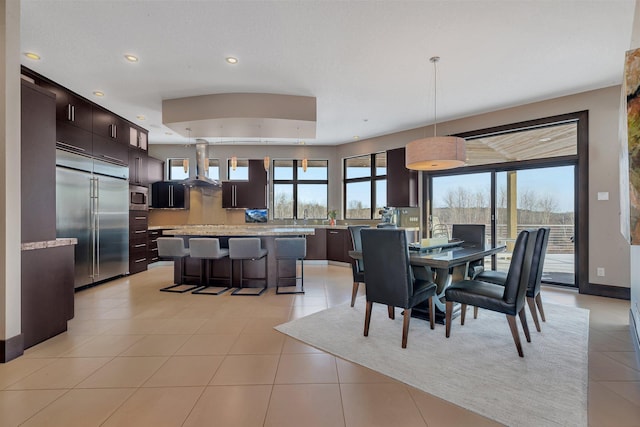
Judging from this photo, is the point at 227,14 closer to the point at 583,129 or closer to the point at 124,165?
the point at 124,165

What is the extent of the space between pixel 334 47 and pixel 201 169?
158 inches

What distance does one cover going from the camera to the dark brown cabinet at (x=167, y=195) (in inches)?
254

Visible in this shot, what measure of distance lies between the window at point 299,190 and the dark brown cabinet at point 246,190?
474 mm

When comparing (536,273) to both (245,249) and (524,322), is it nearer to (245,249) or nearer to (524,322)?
(524,322)

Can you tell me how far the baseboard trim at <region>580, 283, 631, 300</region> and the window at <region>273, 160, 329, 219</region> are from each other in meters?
5.04

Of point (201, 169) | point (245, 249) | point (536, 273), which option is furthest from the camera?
point (201, 169)

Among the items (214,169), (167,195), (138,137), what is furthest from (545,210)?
(138,137)

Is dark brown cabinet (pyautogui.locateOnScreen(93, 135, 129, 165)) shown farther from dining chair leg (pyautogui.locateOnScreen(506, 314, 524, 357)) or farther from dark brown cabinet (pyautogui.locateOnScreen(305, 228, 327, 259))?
dining chair leg (pyautogui.locateOnScreen(506, 314, 524, 357))

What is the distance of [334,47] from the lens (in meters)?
3.04

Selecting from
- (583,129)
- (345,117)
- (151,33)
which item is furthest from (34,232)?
(583,129)

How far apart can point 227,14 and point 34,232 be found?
8.33 ft

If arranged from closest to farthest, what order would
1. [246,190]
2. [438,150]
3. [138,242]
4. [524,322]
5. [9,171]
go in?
[9,171] < [524,322] < [438,150] < [138,242] < [246,190]

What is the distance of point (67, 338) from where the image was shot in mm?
2621

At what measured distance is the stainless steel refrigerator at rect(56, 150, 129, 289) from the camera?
4.05 metres
